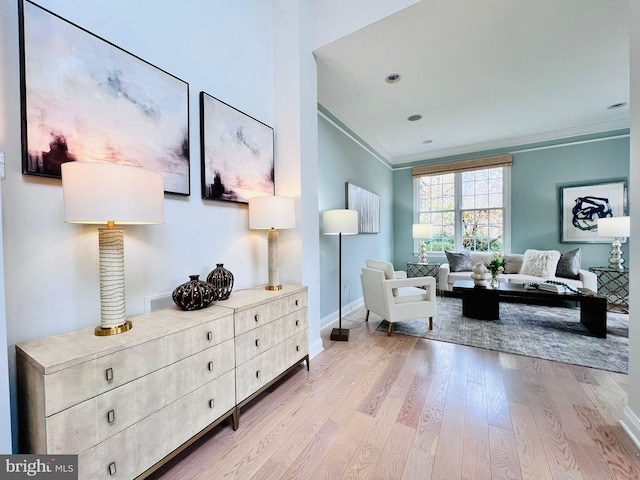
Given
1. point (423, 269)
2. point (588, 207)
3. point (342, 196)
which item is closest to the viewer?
point (342, 196)

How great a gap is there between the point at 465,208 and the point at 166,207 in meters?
5.36

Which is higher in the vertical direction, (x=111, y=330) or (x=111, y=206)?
(x=111, y=206)

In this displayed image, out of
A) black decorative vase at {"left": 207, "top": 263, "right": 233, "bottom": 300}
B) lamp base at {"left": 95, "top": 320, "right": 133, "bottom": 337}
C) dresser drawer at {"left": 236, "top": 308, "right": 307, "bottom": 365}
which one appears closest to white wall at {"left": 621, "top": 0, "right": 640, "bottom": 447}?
dresser drawer at {"left": 236, "top": 308, "right": 307, "bottom": 365}

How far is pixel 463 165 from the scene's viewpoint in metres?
5.23

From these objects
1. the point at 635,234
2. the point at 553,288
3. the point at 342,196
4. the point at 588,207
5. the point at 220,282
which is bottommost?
the point at 553,288

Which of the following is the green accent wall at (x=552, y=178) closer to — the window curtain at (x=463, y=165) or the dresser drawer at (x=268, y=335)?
the window curtain at (x=463, y=165)

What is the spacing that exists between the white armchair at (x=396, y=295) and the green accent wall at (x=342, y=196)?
563 mm

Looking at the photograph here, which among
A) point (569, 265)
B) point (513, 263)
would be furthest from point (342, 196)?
point (569, 265)

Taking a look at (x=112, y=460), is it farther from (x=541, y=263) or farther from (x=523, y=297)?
(x=541, y=263)

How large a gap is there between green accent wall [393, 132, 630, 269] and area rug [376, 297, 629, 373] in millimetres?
1302

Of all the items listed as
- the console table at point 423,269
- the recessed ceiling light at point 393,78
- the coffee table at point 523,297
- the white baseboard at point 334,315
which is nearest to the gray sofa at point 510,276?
the console table at point 423,269

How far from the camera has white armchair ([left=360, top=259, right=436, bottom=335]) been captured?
296 cm

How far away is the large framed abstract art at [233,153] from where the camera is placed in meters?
1.91

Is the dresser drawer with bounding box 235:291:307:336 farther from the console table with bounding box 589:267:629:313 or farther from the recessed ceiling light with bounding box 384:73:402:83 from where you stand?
the console table with bounding box 589:267:629:313
